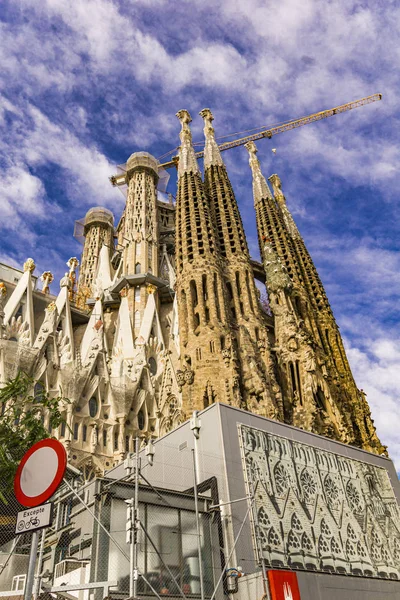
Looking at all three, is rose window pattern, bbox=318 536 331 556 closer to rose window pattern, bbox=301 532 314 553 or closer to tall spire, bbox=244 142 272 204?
rose window pattern, bbox=301 532 314 553

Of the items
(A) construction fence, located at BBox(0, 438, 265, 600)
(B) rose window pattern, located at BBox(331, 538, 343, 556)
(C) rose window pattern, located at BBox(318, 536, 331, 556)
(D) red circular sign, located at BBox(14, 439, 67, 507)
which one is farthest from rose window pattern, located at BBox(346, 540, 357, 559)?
(D) red circular sign, located at BBox(14, 439, 67, 507)

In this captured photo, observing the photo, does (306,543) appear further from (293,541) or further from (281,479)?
(281,479)

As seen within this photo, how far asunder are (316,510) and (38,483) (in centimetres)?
1122

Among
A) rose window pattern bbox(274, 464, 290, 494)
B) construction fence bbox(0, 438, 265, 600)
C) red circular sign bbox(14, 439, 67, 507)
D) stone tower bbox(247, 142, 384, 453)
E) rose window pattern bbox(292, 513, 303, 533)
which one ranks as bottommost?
red circular sign bbox(14, 439, 67, 507)

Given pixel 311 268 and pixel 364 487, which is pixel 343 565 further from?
pixel 311 268

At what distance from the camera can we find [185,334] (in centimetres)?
2834

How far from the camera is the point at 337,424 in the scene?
26734mm

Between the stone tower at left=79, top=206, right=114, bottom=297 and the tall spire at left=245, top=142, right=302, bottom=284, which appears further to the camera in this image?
the stone tower at left=79, top=206, right=114, bottom=297

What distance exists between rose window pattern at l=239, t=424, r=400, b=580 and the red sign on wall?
0.74m

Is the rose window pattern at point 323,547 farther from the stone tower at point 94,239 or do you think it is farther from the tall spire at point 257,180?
the tall spire at point 257,180

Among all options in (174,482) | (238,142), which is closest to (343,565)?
(174,482)

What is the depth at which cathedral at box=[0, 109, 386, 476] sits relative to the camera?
26109 millimetres

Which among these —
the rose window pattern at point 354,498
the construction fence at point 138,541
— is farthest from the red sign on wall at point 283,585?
the rose window pattern at point 354,498

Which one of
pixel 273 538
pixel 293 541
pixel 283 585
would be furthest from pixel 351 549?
pixel 283 585
